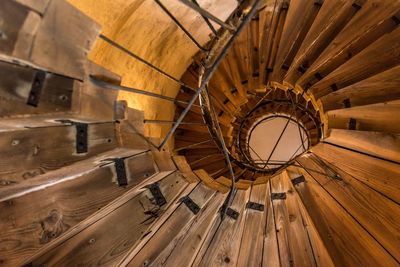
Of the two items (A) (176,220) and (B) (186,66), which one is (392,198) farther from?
(B) (186,66)

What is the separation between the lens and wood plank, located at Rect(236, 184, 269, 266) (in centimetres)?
204

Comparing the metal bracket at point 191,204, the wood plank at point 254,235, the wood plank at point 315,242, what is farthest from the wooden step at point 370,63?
the metal bracket at point 191,204

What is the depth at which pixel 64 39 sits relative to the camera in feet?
3.77

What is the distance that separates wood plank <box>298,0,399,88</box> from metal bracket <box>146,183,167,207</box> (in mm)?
1639

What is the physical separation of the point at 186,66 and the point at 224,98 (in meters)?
0.78

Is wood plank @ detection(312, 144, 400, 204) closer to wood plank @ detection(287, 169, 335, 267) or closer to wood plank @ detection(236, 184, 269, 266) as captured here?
wood plank @ detection(287, 169, 335, 267)

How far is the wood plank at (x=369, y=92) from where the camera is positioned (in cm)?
193

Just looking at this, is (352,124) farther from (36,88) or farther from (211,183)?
(36,88)

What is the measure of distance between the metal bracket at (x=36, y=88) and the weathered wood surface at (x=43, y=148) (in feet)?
0.59

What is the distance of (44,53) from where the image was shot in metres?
1.11

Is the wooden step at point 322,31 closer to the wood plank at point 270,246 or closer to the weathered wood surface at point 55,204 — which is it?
the wood plank at point 270,246

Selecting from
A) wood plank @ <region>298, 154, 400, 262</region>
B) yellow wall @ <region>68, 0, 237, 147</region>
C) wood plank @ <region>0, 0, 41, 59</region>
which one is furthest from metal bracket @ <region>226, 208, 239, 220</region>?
wood plank @ <region>0, 0, 41, 59</region>

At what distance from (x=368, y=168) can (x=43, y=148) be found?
1.84 m

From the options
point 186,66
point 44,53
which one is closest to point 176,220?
point 44,53
